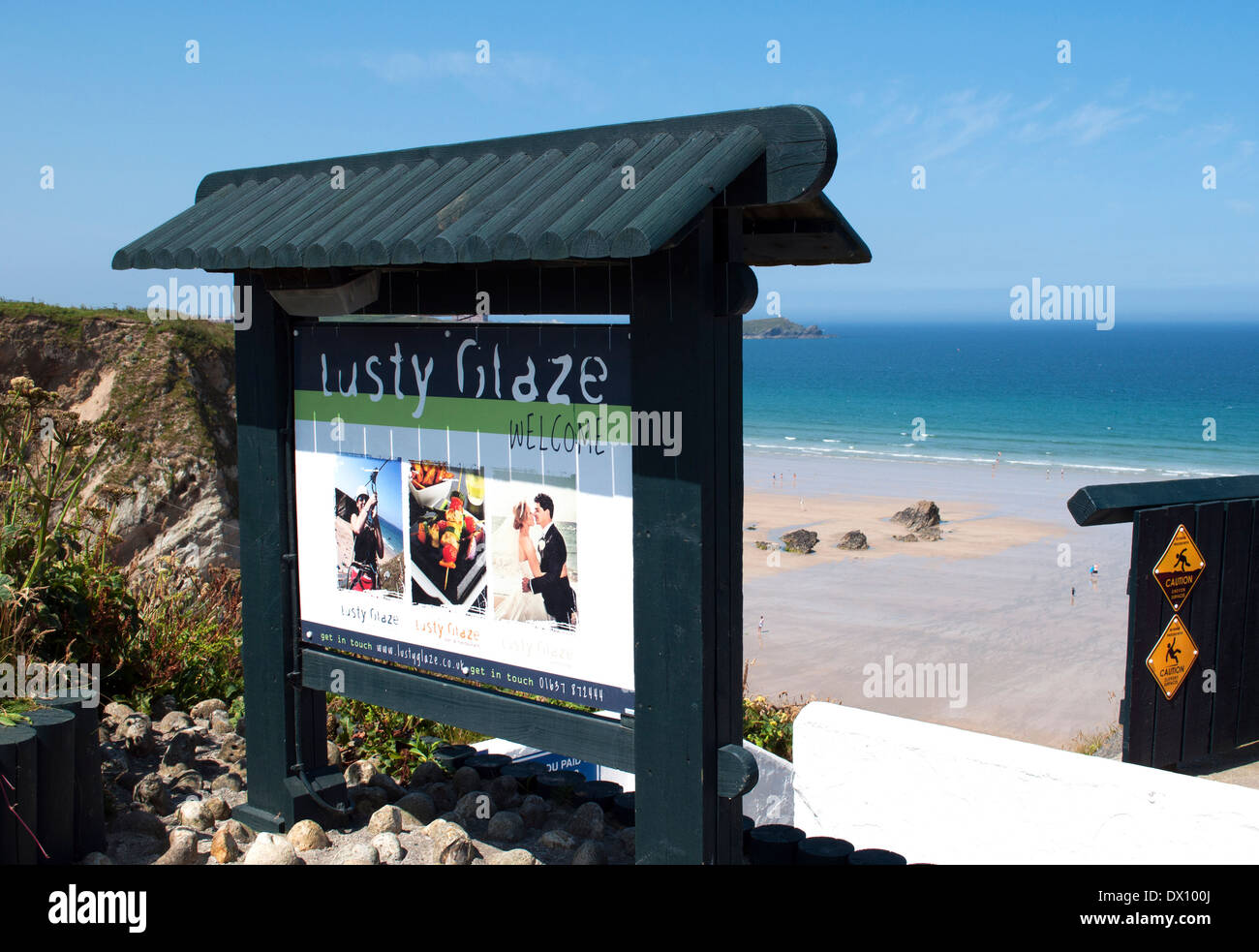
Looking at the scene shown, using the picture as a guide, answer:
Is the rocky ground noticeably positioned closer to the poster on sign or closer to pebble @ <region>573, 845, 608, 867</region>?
pebble @ <region>573, 845, 608, 867</region>

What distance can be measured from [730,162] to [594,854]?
2.97 meters

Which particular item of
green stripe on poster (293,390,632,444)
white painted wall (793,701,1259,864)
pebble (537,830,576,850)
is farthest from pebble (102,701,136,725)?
white painted wall (793,701,1259,864)

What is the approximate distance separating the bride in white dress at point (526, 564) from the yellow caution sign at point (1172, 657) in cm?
344

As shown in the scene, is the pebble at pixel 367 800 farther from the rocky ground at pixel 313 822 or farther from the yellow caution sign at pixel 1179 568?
the yellow caution sign at pixel 1179 568

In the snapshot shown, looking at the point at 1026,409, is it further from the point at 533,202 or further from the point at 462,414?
the point at 533,202

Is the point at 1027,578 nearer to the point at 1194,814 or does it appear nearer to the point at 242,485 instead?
the point at 1194,814

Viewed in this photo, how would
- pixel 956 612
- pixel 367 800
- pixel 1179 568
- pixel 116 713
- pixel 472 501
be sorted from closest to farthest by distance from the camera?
1. pixel 472 501
2. pixel 367 800
3. pixel 1179 568
4. pixel 116 713
5. pixel 956 612

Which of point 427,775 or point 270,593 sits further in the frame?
point 427,775

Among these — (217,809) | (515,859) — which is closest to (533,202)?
(515,859)

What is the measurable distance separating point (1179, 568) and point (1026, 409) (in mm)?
69048

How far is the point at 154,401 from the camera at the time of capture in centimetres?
1463

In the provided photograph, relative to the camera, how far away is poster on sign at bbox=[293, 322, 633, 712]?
397 cm

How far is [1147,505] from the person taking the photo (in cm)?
563

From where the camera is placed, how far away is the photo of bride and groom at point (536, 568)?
4.10m
